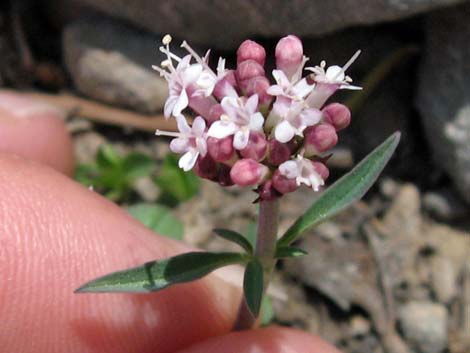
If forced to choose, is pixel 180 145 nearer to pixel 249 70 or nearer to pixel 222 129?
pixel 222 129

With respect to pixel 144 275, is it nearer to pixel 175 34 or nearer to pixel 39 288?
pixel 39 288

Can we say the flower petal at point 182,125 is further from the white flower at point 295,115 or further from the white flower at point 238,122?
the white flower at point 295,115

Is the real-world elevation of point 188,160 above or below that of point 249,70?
below

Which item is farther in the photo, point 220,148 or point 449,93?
point 449,93

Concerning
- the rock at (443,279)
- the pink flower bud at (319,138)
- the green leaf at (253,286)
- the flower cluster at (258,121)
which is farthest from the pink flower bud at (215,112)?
the rock at (443,279)

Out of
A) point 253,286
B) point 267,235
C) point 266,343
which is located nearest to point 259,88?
point 267,235

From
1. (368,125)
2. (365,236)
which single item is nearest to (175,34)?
(368,125)
